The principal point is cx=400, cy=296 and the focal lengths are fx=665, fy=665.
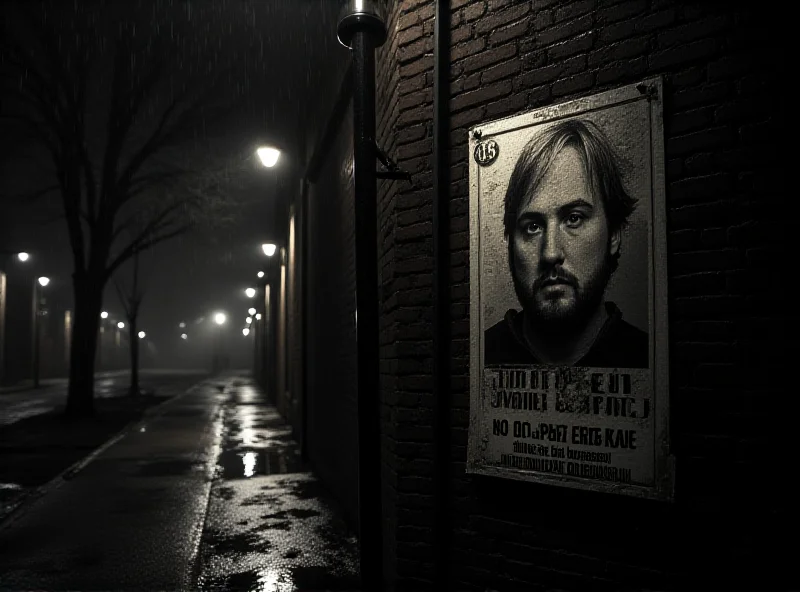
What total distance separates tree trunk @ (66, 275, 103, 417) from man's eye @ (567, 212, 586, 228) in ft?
54.7

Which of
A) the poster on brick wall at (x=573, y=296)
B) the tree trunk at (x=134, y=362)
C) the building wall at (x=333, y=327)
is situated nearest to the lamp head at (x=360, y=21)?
the poster on brick wall at (x=573, y=296)

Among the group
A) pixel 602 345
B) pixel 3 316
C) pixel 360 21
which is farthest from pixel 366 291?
pixel 3 316

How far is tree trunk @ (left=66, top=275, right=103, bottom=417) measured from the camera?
17.6 meters

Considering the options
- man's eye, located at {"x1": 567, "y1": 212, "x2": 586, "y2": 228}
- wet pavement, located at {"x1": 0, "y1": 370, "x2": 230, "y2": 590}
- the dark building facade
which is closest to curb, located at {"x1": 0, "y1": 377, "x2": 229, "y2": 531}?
wet pavement, located at {"x1": 0, "y1": 370, "x2": 230, "y2": 590}

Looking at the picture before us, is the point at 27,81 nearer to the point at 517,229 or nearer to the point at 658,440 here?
the point at 517,229

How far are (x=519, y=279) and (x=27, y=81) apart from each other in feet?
55.5

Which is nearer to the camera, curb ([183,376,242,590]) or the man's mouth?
the man's mouth

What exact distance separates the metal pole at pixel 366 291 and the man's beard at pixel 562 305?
0.91 m

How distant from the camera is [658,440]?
11.1 ft

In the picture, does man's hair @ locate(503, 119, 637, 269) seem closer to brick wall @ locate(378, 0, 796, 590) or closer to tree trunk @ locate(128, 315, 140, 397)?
brick wall @ locate(378, 0, 796, 590)

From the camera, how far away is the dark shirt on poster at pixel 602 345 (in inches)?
138

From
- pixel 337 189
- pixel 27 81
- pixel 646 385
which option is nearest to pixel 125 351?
pixel 27 81

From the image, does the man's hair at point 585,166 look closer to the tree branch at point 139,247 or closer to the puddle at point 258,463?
the puddle at point 258,463

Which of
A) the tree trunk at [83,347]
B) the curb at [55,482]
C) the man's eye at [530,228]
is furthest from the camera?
the tree trunk at [83,347]
